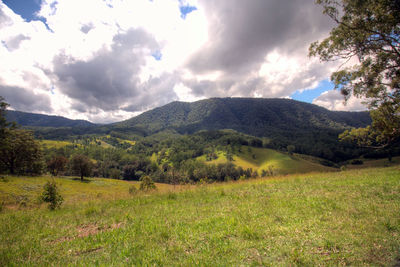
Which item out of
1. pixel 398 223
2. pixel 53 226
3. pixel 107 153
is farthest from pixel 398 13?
pixel 107 153

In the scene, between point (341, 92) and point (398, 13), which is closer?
point (398, 13)

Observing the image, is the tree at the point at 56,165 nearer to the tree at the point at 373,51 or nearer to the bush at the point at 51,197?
the bush at the point at 51,197

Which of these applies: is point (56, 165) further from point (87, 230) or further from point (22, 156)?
point (87, 230)

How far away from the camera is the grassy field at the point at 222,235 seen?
391 cm

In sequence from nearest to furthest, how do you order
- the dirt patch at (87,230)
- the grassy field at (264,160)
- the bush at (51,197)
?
the dirt patch at (87,230)
the bush at (51,197)
the grassy field at (264,160)

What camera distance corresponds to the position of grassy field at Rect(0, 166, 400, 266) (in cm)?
391

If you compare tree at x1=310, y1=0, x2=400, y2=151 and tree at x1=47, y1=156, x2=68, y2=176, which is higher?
tree at x1=310, y1=0, x2=400, y2=151

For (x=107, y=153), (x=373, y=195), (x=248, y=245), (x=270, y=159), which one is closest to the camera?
(x=248, y=245)

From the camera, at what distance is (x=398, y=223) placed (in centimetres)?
508

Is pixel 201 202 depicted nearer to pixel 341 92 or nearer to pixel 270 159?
pixel 341 92

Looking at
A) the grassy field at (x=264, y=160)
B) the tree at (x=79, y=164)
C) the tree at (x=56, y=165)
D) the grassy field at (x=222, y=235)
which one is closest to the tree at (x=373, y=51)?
the grassy field at (x=222, y=235)

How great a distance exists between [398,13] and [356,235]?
485 inches

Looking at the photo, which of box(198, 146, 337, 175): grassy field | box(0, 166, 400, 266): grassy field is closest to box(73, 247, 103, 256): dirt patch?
box(0, 166, 400, 266): grassy field

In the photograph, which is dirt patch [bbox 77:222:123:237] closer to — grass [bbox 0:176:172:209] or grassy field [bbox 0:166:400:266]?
grassy field [bbox 0:166:400:266]
